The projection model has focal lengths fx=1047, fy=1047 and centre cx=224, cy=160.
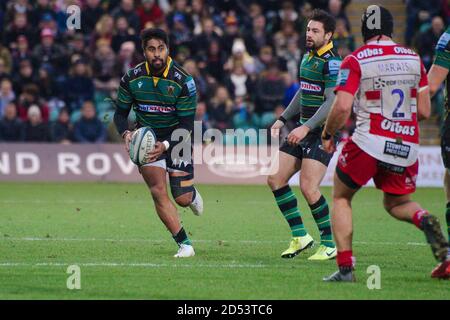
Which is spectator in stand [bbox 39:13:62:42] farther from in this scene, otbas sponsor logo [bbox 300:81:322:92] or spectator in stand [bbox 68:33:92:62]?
otbas sponsor logo [bbox 300:81:322:92]

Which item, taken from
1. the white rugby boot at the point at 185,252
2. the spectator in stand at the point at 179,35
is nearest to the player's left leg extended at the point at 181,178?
the white rugby boot at the point at 185,252

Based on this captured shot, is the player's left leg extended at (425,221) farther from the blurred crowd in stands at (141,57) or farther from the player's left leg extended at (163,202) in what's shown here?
the blurred crowd in stands at (141,57)

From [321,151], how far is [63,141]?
38.3ft

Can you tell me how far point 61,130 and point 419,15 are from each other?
29.1ft

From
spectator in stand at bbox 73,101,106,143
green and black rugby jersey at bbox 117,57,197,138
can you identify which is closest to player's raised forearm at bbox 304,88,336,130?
green and black rugby jersey at bbox 117,57,197,138

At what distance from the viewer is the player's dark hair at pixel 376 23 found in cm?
861

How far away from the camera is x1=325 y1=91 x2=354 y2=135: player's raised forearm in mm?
8477

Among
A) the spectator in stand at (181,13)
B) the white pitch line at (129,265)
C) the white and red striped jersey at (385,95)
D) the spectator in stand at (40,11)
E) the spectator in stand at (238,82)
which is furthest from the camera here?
the spectator in stand at (181,13)

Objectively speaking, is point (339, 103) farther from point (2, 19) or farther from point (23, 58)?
point (2, 19)

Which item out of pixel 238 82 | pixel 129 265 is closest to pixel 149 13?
pixel 238 82

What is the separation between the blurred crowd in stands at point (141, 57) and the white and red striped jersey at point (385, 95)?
13.2 meters
